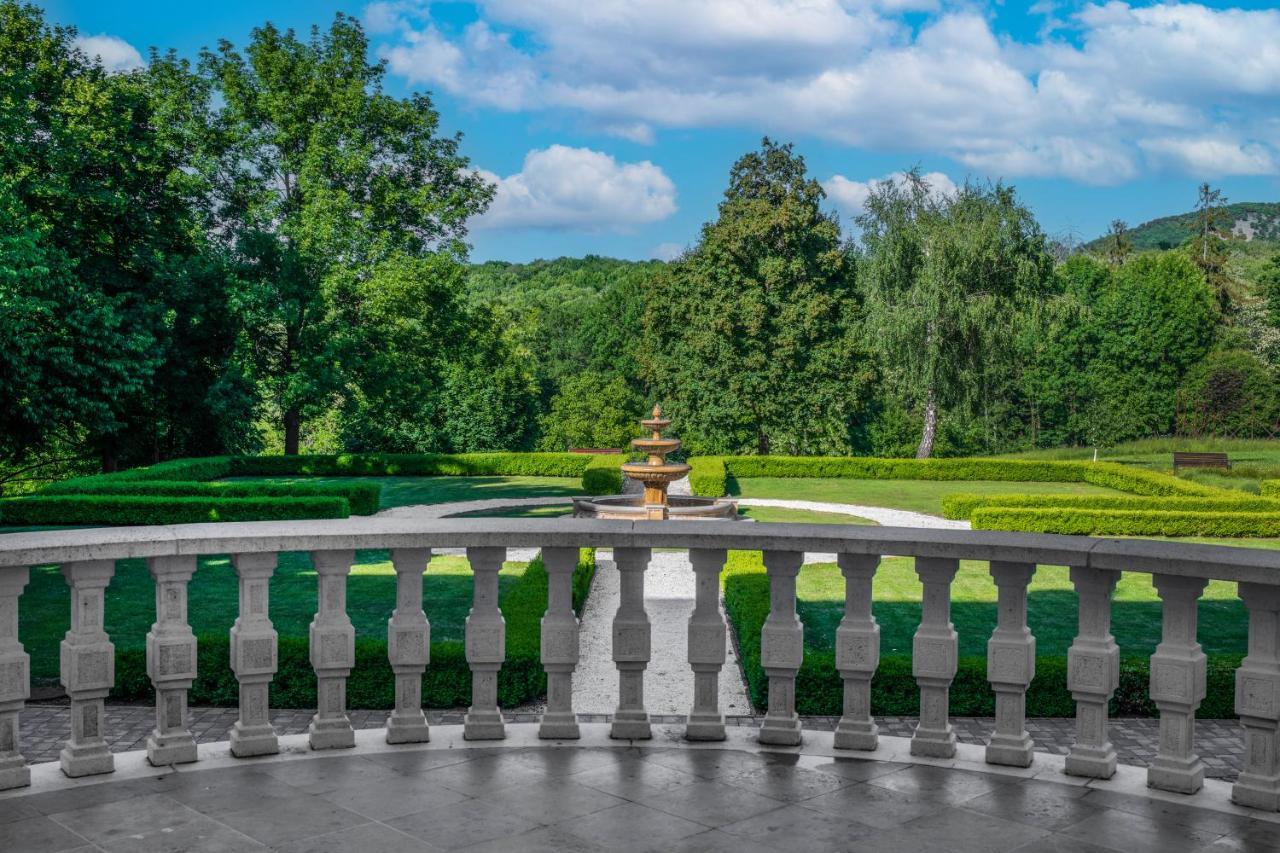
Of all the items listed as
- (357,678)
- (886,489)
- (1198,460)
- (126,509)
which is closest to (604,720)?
(357,678)

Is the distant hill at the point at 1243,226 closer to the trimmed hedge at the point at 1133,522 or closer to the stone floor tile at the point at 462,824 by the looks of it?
the trimmed hedge at the point at 1133,522

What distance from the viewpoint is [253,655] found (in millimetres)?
4422

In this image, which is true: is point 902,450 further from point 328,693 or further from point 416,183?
point 328,693

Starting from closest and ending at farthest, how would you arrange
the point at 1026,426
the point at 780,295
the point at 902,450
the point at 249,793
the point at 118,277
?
Answer: the point at 249,793 → the point at 118,277 → the point at 780,295 → the point at 902,450 → the point at 1026,426

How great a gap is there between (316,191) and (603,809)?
113 feet

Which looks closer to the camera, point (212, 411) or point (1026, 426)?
point (212, 411)

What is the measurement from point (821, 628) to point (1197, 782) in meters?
9.73

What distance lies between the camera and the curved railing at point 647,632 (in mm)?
4102

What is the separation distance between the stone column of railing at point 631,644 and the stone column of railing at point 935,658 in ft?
3.65

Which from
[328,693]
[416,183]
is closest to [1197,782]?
[328,693]

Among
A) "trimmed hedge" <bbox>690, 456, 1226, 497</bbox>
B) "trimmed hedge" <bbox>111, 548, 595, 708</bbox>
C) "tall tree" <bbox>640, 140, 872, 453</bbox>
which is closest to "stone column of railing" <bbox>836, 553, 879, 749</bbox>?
"trimmed hedge" <bbox>111, 548, 595, 708</bbox>

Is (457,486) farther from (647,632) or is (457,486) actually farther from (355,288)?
(647,632)

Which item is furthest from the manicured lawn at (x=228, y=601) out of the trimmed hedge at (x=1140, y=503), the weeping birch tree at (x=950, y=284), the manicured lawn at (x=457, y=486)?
the weeping birch tree at (x=950, y=284)

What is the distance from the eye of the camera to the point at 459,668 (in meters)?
10.4
